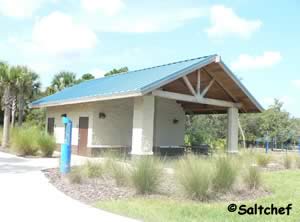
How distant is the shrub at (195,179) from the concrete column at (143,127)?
6.24 m

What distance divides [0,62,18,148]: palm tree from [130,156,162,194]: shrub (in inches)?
658

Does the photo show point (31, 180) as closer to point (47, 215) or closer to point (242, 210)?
point (47, 215)

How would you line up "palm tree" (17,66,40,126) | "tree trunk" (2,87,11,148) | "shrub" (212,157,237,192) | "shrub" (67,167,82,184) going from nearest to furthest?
"shrub" (212,157,237,192)
"shrub" (67,167,82,184)
"tree trunk" (2,87,11,148)
"palm tree" (17,66,40,126)

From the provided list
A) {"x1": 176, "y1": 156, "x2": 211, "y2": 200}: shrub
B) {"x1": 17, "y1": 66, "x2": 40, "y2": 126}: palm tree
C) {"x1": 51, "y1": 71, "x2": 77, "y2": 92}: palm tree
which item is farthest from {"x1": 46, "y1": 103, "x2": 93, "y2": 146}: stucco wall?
{"x1": 51, "y1": 71, "x2": 77, "y2": 92}: palm tree

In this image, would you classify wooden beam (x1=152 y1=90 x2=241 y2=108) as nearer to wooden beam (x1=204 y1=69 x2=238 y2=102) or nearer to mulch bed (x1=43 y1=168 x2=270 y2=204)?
wooden beam (x1=204 y1=69 x2=238 y2=102)

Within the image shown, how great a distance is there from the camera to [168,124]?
22.4m

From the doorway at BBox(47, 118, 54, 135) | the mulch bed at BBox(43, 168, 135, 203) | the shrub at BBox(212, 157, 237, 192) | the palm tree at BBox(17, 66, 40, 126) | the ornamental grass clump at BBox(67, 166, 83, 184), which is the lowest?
the mulch bed at BBox(43, 168, 135, 203)

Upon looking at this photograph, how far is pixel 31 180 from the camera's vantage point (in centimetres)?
1100

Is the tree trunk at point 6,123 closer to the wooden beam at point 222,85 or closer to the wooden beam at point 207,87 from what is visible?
the wooden beam at point 207,87

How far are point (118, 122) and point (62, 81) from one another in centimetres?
1904

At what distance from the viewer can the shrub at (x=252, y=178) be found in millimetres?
10281

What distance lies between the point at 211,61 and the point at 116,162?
26.5 feet

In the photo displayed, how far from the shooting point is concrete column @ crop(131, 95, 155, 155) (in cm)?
1527

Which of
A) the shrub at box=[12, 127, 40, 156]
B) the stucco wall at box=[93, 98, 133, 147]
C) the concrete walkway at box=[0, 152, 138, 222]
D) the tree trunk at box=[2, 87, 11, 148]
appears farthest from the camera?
the tree trunk at box=[2, 87, 11, 148]
